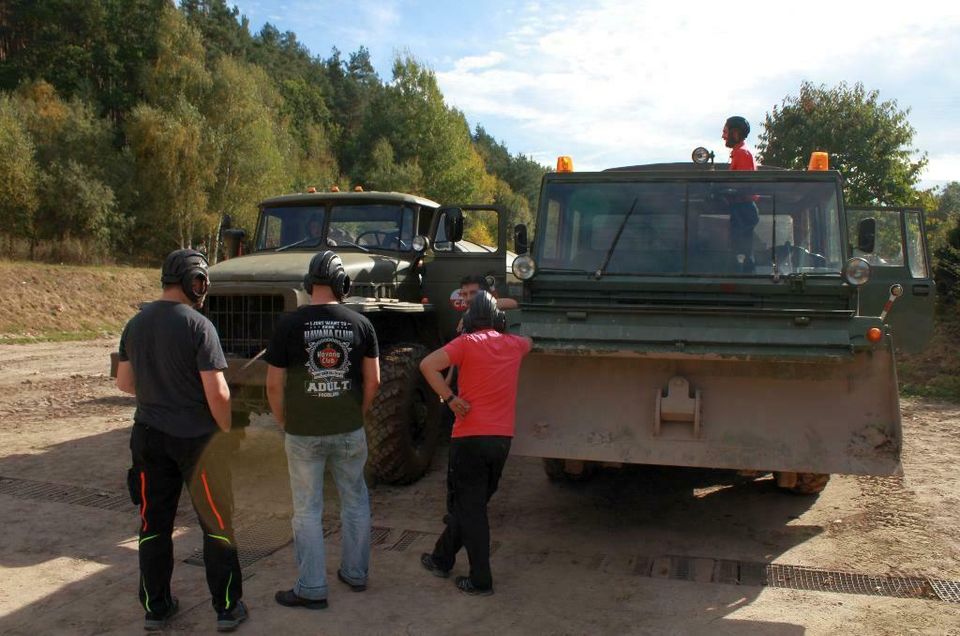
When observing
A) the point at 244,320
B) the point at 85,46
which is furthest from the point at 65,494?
the point at 85,46

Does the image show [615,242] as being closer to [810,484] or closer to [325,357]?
[810,484]

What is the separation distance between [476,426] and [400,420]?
2.05 metres

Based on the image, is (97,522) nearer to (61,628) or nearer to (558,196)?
(61,628)

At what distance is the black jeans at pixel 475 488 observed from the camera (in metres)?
4.42

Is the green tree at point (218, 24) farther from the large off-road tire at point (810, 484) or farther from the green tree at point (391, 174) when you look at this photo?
the large off-road tire at point (810, 484)

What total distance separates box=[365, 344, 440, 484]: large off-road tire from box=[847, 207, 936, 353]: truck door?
4.28 metres

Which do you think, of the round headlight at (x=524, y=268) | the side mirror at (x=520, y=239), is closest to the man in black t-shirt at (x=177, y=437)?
the round headlight at (x=524, y=268)

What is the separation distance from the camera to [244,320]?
6.56 metres

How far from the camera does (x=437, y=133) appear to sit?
162 feet

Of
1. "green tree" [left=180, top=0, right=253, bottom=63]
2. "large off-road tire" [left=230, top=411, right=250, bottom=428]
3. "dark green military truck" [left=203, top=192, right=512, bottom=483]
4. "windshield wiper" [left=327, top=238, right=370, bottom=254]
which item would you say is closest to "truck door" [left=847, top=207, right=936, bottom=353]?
"dark green military truck" [left=203, top=192, right=512, bottom=483]

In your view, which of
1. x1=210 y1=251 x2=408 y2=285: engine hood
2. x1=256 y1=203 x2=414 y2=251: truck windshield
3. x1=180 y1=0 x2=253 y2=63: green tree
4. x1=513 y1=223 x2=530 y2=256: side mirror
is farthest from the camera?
x1=180 y1=0 x2=253 y2=63: green tree

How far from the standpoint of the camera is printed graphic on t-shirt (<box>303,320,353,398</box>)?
412 cm

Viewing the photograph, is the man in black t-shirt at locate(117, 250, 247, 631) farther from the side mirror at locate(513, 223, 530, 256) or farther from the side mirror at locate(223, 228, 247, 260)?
the side mirror at locate(223, 228, 247, 260)

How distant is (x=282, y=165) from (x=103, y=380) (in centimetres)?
2789
